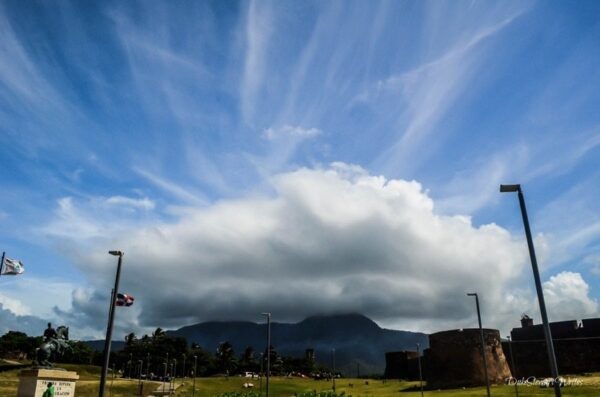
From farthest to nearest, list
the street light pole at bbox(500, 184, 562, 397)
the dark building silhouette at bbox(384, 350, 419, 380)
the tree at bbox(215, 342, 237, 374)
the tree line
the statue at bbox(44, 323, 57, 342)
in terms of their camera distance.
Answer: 1. the tree at bbox(215, 342, 237, 374)
2. the tree line
3. the dark building silhouette at bbox(384, 350, 419, 380)
4. the statue at bbox(44, 323, 57, 342)
5. the street light pole at bbox(500, 184, 562, 397)

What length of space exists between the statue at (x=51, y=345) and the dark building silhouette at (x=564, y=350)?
79.3 metres

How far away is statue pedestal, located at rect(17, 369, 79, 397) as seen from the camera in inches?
1002

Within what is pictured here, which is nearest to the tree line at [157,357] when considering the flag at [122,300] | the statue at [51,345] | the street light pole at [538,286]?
the statue at [51,345]

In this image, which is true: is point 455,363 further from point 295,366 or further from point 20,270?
point 295,366

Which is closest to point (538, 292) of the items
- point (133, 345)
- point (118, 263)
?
point (118, 263)

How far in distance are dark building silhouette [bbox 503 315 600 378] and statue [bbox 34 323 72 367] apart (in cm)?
7925

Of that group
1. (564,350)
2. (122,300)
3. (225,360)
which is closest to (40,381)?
(122,300)

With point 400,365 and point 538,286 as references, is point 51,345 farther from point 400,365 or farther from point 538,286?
point 400,365

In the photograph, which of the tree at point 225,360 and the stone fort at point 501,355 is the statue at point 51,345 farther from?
the tree at point 225,360

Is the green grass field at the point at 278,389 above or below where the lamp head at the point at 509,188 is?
below

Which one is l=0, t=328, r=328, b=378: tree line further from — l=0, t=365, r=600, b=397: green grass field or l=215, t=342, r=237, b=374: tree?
l=0, t=365, r=600, b=397: green grass field

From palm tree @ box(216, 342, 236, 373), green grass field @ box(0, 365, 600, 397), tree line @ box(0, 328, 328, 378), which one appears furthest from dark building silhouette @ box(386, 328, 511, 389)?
palm tree @ box(216, 342, 236, 373)

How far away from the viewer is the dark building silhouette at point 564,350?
8969cm

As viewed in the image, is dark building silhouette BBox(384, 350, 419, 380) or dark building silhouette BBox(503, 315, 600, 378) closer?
dark building silhouette BBox(503, 315, 600, 378)
